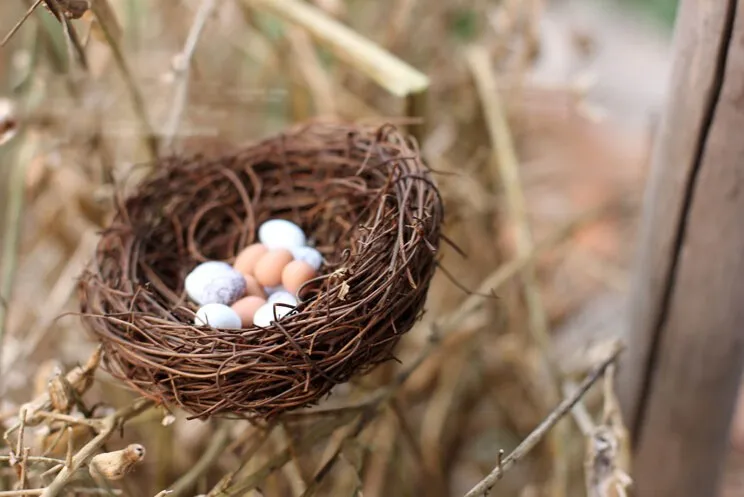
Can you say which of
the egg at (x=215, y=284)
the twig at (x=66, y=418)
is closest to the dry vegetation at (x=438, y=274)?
the twig at (x=66, y=418)

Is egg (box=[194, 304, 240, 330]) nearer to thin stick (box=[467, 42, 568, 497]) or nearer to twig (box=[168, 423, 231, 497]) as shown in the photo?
twig (box=[168, 423, 231, 497])

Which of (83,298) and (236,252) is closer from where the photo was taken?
(83,298)

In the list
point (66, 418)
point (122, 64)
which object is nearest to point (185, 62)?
point (122, 64)

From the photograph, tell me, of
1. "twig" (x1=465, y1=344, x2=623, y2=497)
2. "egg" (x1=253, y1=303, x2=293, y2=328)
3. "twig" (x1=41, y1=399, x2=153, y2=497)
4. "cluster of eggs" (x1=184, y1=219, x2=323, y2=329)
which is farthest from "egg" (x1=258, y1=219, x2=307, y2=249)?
"twig" (x1=465, y1=344, x2=623, y2=497)

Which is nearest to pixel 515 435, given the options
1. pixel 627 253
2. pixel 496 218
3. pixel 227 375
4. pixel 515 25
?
pixel 496 218

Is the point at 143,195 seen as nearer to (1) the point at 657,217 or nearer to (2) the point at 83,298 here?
(2) the point at 83,298

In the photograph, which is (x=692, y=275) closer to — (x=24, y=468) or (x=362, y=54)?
(x=362, y=54)
